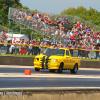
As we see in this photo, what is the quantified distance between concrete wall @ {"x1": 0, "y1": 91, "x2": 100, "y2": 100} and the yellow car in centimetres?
988

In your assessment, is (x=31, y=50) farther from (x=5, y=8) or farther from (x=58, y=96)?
(x=5, y=8)

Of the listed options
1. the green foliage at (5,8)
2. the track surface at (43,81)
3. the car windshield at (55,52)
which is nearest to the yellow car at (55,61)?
the car windshield at (55,52)

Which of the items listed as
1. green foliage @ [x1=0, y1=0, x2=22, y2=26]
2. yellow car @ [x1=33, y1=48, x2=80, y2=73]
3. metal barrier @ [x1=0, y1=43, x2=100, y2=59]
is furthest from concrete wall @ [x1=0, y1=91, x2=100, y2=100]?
green foliage @ [x1=0, y1=0, x2=22, y2=26]

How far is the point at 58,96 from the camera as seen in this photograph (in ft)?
21.6

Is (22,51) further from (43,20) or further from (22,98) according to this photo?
(22,98)

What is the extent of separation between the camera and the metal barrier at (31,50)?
28281mm

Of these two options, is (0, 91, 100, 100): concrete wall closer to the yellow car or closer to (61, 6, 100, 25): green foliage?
the yellow car

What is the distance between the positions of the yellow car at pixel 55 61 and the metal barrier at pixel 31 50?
1068 cm

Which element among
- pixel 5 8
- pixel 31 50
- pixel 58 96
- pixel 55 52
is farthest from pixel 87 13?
pixel 58 96

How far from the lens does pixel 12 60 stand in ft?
77.2

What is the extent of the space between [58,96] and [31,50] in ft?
74.1

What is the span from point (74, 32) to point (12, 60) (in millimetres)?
13244

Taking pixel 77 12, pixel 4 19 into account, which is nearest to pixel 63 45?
pixel 4 19

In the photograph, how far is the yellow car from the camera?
1695 centimetres
